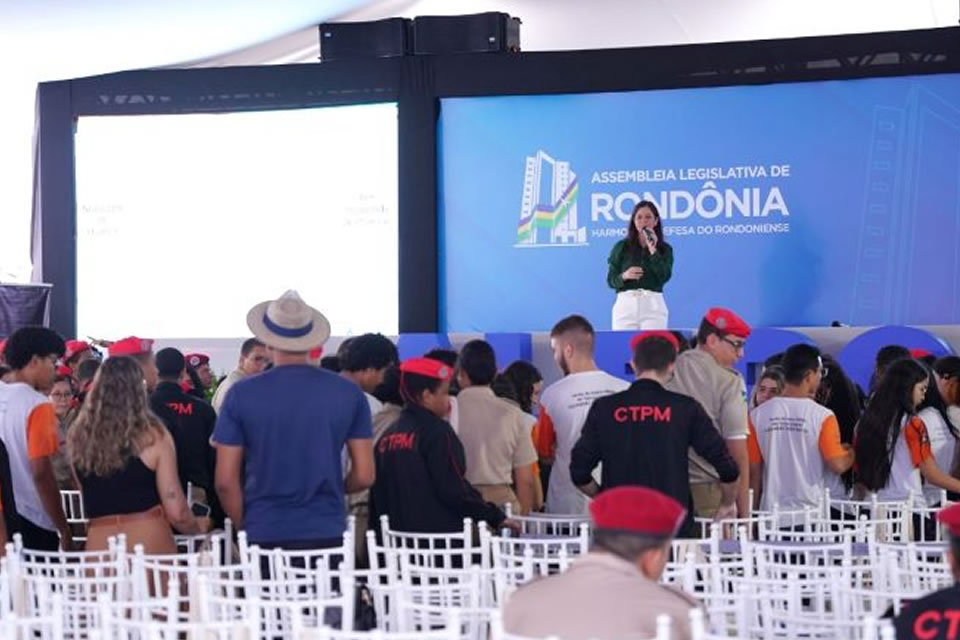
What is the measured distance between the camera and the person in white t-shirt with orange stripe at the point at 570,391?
642 cm

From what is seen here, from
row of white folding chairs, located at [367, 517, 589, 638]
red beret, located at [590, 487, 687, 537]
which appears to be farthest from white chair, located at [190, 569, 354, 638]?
red beret, located at [590, 487, 687, 537]

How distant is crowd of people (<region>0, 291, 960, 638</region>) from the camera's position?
533 cm

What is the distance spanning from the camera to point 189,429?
21.0ft

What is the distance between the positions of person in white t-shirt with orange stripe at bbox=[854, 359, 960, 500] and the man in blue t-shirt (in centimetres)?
238

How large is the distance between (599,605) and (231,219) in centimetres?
1009

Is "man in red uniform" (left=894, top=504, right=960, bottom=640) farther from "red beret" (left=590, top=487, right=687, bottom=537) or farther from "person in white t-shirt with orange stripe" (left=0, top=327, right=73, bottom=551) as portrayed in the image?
"person in white t-shirt with orange stripe" (left=0, top=327, right=73, bottom=551)

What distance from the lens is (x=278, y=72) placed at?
12.9 meters

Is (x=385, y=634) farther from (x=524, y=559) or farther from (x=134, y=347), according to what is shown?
(x=134, y=347)

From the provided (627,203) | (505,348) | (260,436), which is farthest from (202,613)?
(627,203)

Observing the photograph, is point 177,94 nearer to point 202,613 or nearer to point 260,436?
point 260,436

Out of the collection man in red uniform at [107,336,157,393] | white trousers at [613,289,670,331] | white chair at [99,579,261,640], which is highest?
white trousers at [613,289,670,331]

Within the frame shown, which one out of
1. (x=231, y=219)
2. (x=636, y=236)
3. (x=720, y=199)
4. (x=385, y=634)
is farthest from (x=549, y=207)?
(x=385, y=634)

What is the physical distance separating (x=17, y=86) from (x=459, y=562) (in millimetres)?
7758

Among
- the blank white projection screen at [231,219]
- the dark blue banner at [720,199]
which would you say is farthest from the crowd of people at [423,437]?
the blank white projection screen at [231,219]
